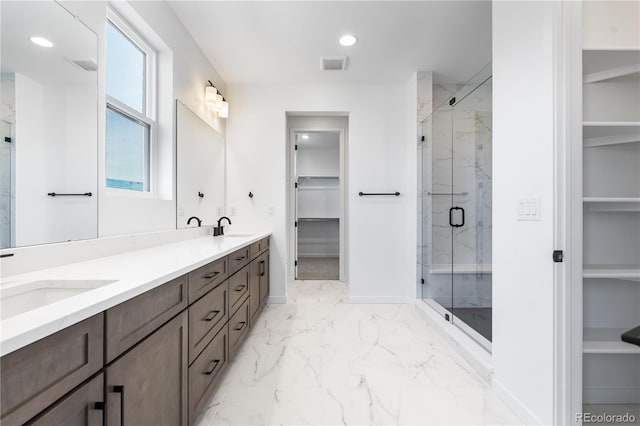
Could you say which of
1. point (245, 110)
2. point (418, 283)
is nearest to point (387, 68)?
point (245, 110)

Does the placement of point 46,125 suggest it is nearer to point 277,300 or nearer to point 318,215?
point 277,300

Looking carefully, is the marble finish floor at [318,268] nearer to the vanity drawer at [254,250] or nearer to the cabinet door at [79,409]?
the vanity drawer at [254,250]

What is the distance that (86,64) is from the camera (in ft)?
4.59

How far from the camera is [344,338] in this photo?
235 centimetres

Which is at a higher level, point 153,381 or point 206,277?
point 206,277

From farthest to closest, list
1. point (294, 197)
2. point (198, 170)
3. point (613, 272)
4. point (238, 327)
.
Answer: point (294, 197)
point (198, 170)
point (238, 327)
point (613, 272)

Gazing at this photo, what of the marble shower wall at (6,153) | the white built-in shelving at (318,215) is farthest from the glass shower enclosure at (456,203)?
the white built-in shelving at (318,215)

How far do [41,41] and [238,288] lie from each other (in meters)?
1.61

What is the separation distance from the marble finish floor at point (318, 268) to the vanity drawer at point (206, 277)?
2.77 meters

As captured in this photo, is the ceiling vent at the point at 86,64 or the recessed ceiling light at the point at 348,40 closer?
the ceiling vent at the point at 86,64

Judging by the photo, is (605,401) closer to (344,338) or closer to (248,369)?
(344,338)

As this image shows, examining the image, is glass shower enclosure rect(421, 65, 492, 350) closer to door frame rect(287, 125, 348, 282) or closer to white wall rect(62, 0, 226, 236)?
door frame rect(287, 125, 348, 282)

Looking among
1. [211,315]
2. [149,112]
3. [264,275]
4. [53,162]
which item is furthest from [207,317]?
[149,112]

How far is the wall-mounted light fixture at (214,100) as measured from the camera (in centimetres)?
273
